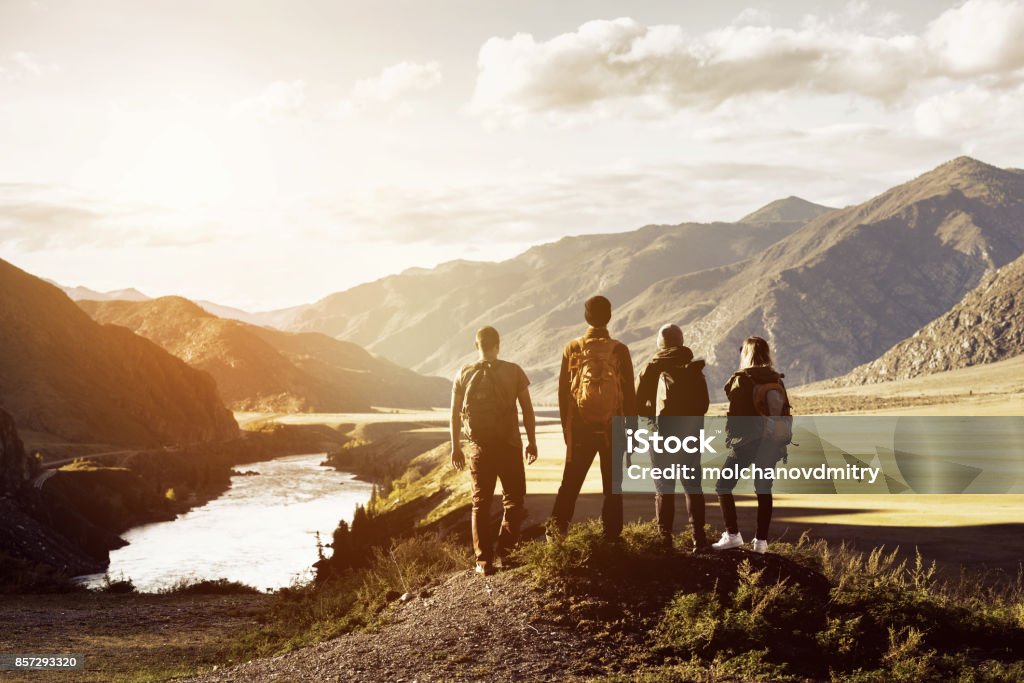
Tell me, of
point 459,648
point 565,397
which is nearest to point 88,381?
point 459,648

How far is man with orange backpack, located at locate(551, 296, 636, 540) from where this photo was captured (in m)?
9.63

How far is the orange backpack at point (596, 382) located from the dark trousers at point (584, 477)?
8.9 inches

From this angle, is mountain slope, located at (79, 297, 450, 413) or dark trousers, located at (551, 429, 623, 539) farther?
mountain slope, located at (79, 297, 450, 413)

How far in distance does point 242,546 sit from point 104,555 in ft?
19.9

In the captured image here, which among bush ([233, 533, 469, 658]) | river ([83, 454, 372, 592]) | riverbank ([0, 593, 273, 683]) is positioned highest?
bush ([233, 533, 469, 658])

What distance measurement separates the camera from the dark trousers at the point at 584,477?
970cm

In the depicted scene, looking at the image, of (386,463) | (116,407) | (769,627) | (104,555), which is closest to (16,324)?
(116,407)

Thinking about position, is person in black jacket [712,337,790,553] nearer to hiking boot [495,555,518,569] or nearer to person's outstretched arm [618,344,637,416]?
person's outstretched arm [618,344,637,416]

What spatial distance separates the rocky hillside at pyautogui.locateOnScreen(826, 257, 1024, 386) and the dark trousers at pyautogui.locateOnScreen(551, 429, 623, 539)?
118 meters

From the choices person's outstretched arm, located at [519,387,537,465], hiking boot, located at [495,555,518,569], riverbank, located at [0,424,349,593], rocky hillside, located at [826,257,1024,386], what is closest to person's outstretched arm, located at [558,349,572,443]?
person's outstretched arm, located at [519,387,537,465]

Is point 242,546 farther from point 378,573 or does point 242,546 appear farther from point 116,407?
point 116,407

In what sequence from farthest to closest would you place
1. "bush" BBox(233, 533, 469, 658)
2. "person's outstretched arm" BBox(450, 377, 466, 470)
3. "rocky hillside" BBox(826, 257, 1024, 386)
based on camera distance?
"rocky hillside" BBox(826, 257, 1024, 386) < "bush" BBox(233, 533, 469, 658) < "person's outstretched arm" BBox(450, 377, 466, 470)

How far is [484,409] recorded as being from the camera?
10.1 m

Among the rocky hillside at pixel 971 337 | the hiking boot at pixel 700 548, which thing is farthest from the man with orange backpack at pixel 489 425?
the rocky hillside at pixel 971 337
